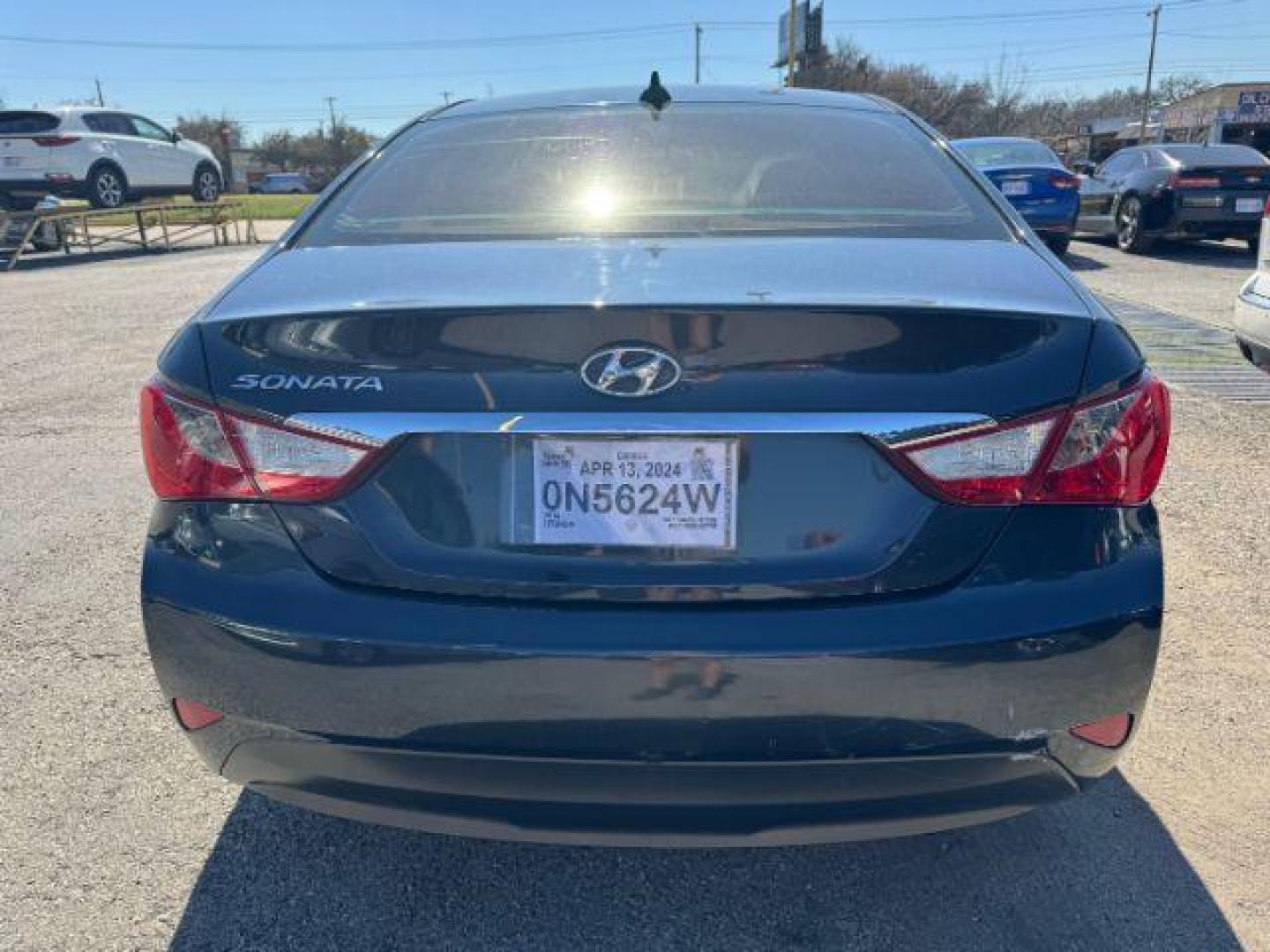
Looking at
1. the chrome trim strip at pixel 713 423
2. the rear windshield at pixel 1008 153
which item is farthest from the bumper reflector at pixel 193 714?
the rear windshield at pixel 1008 153

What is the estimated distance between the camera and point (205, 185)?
21.5 m

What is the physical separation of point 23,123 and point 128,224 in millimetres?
5233

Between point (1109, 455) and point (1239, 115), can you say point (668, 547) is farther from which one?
point (1239, 115)

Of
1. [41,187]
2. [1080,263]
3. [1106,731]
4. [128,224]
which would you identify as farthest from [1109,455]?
[128,224]

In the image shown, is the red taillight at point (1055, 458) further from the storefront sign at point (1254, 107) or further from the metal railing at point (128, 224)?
the storefront sign at point (1254, 107)

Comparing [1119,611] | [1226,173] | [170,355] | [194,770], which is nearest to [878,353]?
[1119,611]

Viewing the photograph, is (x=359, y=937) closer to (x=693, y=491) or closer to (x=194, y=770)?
(x=194, y=770)

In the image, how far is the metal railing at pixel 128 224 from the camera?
17172 mm

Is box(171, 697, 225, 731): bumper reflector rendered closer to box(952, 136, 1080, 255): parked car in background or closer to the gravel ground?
the gravel ground

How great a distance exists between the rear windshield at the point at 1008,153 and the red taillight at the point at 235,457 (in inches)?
496

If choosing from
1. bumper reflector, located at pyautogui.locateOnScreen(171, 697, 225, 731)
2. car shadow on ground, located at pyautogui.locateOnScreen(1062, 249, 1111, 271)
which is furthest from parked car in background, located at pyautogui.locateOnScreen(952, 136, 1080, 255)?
bumper reflector, located at pyautogui.locateOnScreen(171, 697, 225, 731)

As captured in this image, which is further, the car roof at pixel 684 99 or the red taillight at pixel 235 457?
the car roof at pixel 684 99

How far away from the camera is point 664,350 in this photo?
1.62 m

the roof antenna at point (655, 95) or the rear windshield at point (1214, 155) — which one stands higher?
the roof antenna at point (655, 95)
